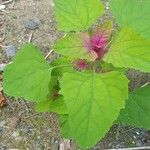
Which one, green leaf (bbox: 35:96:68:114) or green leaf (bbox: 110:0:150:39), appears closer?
green leaf (bbox: 110:0:150:39)

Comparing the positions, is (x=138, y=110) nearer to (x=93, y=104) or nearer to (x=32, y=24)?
(x=93, y=104)

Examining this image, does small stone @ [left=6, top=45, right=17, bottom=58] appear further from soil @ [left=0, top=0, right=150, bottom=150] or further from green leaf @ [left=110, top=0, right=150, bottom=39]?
green leaf @ [left=110, top=0, right=150, bottom=39]

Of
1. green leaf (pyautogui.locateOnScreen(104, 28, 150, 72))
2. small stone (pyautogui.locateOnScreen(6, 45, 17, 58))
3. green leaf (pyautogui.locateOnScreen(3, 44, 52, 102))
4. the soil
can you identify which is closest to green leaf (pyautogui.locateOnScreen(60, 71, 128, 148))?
green leaf (pyautogui.locateOnScreen(104, 28, 150, 72))

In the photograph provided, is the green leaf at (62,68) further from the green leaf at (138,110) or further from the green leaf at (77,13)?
the green leaf at (138,110)

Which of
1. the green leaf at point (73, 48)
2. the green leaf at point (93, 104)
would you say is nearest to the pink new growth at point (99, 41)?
the green leaf at point (73, 48)

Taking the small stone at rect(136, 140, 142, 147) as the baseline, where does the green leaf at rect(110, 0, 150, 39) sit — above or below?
above

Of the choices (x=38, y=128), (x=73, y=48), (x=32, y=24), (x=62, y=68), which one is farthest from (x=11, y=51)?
(x=73, y=48)

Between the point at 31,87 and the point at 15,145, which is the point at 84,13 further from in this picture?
the point at 15,145
